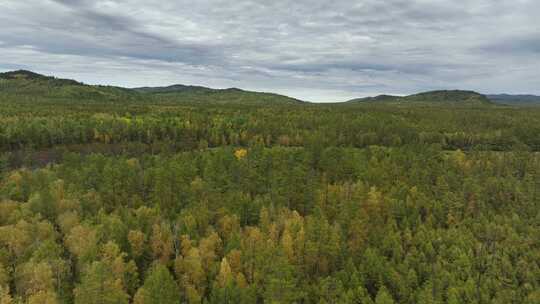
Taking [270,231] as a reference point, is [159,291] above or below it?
below

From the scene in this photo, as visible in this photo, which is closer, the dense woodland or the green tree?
the green tree

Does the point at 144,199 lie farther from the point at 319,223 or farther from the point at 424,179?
the point at 424,179

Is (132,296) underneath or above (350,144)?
underneath

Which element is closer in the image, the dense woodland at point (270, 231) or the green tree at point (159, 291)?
the green tree at point (159, 291)

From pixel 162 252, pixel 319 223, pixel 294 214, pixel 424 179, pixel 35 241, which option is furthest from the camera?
pixel 424 179

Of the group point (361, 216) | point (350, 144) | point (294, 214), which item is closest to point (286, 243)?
point (294, 214)

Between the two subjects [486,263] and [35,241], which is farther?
[486,263]

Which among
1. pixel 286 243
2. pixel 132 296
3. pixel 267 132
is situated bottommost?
pixel 132 296

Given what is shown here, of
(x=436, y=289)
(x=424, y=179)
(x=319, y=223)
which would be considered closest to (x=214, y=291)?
(x=319, y=223)

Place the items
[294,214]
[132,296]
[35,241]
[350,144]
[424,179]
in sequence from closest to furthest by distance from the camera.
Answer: [132,296]
[35,241]
[294,214]
[424,179]
[350,144]

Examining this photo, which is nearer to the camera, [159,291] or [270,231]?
[159,291]
